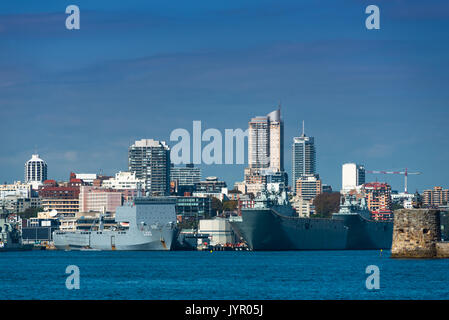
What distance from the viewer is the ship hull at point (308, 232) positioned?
14212cm

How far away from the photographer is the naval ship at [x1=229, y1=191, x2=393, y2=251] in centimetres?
14225

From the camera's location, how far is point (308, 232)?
150250mm

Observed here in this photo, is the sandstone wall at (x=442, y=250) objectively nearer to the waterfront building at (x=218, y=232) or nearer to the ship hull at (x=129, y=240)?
the ship hull at (x=129, y=240)

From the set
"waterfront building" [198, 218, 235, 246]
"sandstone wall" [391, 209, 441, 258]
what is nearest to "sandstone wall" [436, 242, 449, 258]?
"sandstone wall" [391, 209, 441, 258]

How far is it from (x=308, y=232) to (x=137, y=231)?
27094 mm

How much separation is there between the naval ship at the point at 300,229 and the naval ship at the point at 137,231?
1158 cm

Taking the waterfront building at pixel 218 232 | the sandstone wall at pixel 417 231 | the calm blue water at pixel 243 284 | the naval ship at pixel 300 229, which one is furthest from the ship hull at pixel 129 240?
the sandstone wall at pixel 417 231

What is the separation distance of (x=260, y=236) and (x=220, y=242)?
4282cm

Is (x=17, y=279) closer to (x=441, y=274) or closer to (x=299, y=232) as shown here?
(x=441, y=274)

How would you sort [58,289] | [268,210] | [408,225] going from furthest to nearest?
1. [268,210]
2. [408,225]
3. [58,289]
